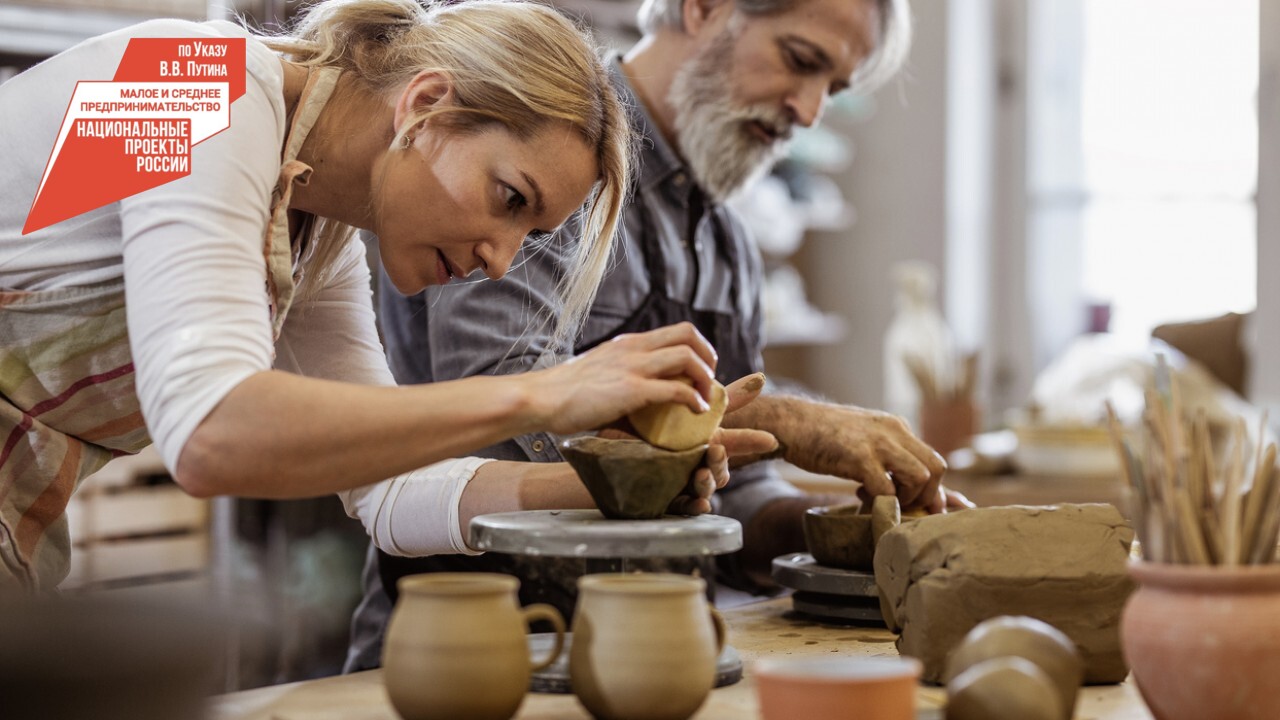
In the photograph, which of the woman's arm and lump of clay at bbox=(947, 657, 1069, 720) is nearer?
lump of clay at bbox=(947, 657, 1069, 720)

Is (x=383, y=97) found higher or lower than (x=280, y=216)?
higher

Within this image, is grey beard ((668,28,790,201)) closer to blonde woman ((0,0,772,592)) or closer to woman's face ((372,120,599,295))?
blonde woman ((0,0,772,592))

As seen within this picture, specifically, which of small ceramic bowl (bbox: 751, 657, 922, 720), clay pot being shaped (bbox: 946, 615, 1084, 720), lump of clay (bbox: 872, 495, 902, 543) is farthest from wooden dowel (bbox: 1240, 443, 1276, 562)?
lump of clay (bbox: 872, 495, 902, 543)

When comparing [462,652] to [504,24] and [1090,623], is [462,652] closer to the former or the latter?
[1090,623]

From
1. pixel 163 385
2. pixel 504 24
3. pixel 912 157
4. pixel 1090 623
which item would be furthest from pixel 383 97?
pixel 912 157

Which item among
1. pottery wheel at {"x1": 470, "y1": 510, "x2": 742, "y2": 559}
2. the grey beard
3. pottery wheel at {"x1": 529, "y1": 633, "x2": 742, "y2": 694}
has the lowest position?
pottery wheel at {"x1": 529, "y1": 633, "x2": 742, "y2": 694}

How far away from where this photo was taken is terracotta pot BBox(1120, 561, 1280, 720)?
0.97m

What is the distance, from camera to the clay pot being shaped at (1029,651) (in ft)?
3.35

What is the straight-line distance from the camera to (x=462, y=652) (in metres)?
0.97

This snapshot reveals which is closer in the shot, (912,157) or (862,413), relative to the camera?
(862,413)

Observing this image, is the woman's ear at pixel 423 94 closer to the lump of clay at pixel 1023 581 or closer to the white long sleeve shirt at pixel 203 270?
the white long sleeve shirt at pixel 203 270

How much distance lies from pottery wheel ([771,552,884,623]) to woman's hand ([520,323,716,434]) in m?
0.44

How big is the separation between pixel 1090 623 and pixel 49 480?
3.62 ft

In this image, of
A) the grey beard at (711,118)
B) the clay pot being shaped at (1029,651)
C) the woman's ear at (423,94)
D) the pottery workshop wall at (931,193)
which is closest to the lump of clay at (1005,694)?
the clay pot being shaped at (1029,651)
